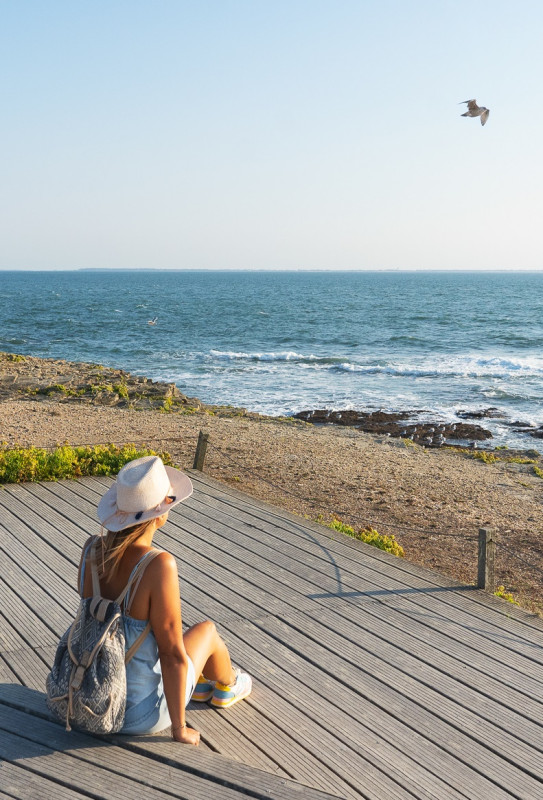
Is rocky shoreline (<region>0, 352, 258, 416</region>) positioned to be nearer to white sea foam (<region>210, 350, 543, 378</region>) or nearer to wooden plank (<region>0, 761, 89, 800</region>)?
white sea foam (<region>210, 350, 543, 378</region>)

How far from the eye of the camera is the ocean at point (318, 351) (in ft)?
87.4

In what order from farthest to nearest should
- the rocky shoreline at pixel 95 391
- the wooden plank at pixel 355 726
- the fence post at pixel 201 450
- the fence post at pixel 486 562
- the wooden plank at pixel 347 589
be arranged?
the rocky shoreline at pixel 95 391, the fence post at pixel 201 450, the fence post at pixel 486 562, the wooden plank at pixel 347 589, the wooden plank at pixel 355 726

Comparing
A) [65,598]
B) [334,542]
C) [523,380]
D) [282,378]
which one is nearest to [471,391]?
[523,380]

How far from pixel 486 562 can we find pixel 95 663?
3.55m

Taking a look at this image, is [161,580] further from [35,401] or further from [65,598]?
[35,401]

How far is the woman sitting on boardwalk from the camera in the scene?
3.15 m

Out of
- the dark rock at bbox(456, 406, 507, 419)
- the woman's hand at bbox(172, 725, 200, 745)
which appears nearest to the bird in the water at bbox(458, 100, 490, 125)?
the woman's hand at bbox(172, 725, 200, 745)

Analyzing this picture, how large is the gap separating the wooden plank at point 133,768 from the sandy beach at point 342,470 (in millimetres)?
3760

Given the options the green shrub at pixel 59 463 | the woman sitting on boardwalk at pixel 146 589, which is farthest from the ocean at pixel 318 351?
the woman sitting on boardwalk at pixel 146 589

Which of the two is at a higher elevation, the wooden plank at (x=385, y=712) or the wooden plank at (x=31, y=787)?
the wooden plank at (x=31, y=787)

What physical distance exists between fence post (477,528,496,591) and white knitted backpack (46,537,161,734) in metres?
3.35

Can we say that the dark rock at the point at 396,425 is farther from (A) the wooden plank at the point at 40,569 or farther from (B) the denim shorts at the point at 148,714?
(B) the denim shorts at the point at 148,714

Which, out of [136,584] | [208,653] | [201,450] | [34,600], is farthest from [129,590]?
[201,450]

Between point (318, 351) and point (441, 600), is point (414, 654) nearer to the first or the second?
point (441, 600)
